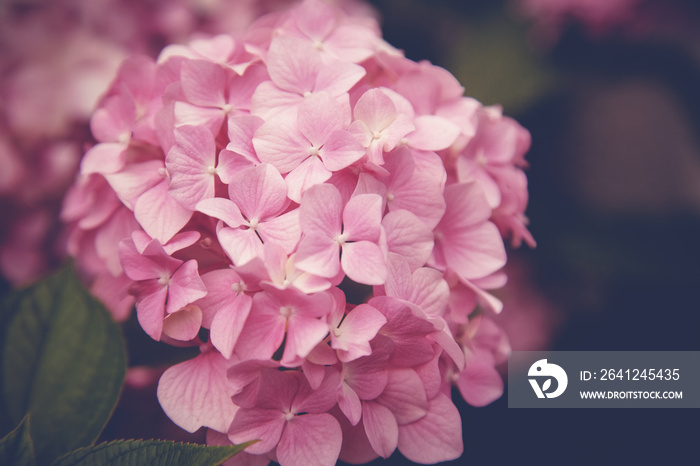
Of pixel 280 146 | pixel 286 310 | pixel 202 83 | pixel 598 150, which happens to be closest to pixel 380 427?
pixel 286 310

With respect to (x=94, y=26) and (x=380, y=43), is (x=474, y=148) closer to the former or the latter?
(x=380, y=43)

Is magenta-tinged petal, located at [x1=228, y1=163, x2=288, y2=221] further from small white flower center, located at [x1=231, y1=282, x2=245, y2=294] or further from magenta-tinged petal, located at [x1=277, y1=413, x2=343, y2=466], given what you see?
magenta-tinged petal, located at [x1=277, y1=413, x2=343, y2=466]

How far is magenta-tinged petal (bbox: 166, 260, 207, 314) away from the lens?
1.46 ft

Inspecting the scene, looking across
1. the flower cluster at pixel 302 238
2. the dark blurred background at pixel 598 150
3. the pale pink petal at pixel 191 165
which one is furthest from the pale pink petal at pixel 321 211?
the dark blurred background at pixel 598 150

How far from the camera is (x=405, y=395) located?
474 mm

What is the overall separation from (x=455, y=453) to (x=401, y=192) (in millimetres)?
241

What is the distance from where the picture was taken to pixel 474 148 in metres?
0.60

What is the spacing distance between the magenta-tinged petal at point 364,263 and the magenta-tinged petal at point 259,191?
0.07m

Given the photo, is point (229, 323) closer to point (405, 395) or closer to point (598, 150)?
point (405, 395)

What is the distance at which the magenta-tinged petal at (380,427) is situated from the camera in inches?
18.1

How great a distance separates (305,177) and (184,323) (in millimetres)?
162

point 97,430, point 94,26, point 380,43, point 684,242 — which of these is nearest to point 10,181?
point 94,26

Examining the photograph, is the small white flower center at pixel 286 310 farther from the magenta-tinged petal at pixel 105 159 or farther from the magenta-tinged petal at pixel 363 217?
the magenta-tinged petal at pixel 105 159

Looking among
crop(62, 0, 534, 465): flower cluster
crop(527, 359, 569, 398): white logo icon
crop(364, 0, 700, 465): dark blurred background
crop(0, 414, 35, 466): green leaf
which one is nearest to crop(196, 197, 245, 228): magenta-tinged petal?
crop(62, 0, 534, 465): flower cluster
